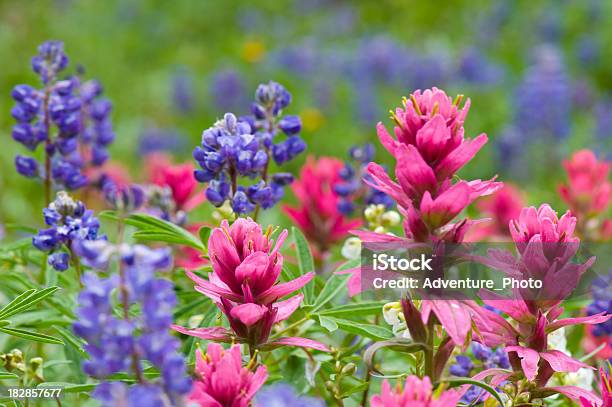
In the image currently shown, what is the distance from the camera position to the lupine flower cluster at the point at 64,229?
1.65 m

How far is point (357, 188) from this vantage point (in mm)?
2295

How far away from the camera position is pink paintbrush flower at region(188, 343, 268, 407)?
3.81ft

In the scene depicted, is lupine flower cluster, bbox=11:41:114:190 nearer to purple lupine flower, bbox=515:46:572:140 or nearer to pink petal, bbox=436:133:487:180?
pink petal, bbox=436:133:487:180

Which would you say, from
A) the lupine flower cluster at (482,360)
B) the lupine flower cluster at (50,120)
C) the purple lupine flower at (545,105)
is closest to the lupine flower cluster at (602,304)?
the lupine flower cluster at (482,360)

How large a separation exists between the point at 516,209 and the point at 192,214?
1.54 metres

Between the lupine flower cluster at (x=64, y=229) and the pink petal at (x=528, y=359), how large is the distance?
2.70 ft

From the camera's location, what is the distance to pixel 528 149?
17.2ft

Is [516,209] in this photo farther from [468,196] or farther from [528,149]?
[528,149]

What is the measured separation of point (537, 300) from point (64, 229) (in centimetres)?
89

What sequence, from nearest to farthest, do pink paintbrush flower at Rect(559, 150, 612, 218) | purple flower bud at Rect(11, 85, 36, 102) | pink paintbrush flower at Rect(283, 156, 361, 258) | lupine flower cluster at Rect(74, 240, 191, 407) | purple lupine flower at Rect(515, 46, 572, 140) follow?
lupine flower cluster at Rect(74, 240, 191, 407) < purple flower bud at Rect(11, 85, 36, 102) < pink paintbrush flower at Rect(283, 156, 361, 258) < pink paintbrush flower at Rect(559, 150, 612, 218) < purple lupine flower at Rect(515, 46, 572, 140)

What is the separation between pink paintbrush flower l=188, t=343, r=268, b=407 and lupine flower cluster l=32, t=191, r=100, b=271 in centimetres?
55

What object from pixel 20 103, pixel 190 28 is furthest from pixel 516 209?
pixel 190 28

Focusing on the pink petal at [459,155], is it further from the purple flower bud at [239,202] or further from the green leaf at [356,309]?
the purple flower bud at [239,202]

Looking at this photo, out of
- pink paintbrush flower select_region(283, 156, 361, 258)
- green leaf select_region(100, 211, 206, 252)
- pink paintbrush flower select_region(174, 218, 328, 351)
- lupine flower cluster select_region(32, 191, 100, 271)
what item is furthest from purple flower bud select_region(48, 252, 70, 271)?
pink paintbrush flower select_region(283, 156, 361, 258)
